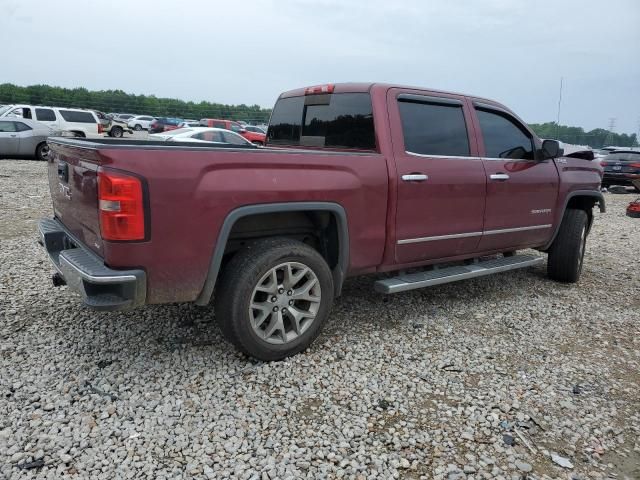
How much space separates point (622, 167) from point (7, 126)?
63.5ft

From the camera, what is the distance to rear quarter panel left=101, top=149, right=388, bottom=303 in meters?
2.65

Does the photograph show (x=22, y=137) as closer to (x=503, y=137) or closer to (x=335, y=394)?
(x=503, y=137)

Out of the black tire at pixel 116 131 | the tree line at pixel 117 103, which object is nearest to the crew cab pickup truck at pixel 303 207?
the black tire at pixel 116 131

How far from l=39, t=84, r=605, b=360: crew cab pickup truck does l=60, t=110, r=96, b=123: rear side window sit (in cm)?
1604

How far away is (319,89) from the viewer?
4328 mm

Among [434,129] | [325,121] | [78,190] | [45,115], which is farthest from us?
[45,115]

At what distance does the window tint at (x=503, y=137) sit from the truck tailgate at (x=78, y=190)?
3230mm

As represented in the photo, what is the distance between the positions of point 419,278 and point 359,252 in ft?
2.19

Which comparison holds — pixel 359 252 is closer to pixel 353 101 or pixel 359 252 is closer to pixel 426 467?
pixel 353 101

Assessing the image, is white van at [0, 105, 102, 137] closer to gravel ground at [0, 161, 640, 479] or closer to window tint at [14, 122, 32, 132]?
window tint at [14, 122, 32, 132]

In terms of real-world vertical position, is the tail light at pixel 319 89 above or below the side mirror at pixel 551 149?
above

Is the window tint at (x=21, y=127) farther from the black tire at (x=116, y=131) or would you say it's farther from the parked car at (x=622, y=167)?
the parked car at (x=622, y=167)

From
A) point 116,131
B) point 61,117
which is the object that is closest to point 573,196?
point 61,117

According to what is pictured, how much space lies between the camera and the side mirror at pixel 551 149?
4605 millimetres
